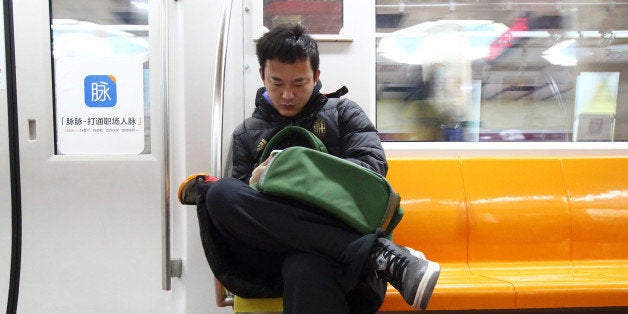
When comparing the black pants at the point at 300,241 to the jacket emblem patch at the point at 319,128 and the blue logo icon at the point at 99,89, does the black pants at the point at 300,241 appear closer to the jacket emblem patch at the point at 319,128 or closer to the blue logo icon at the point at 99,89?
the jacket emblem patch at the point at 319,128

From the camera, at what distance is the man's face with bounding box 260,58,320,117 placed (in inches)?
71.3

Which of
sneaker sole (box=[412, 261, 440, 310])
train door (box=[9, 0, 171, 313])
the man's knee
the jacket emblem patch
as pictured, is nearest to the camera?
sneaker sole (box=[412, 261, 440, 310])

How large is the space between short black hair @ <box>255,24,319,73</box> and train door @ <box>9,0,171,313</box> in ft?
2.96

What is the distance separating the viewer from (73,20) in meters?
2.45

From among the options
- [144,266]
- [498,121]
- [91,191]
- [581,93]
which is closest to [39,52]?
[91,191]

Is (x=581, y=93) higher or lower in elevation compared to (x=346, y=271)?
higher

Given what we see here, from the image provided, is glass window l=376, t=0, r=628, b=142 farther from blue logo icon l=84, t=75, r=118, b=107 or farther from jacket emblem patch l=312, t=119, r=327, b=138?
blue logo icon l=84, t=75, r=118, b=107

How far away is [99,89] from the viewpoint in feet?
7.98

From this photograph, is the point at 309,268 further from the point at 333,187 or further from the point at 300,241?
the point at 333,187

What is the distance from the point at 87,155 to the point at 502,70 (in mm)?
2391

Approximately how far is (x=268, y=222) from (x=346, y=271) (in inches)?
12.0

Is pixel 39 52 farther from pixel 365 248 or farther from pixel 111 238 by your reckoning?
pixel 365 248

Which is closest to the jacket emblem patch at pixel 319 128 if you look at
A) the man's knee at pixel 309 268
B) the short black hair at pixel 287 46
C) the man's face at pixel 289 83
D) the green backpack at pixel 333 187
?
the man's face at pixel 289 83

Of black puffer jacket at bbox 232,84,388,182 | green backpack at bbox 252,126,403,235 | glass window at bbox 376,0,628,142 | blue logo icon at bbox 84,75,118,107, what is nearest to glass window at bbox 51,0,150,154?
blue logo icon at bbox 84,75,118,107
